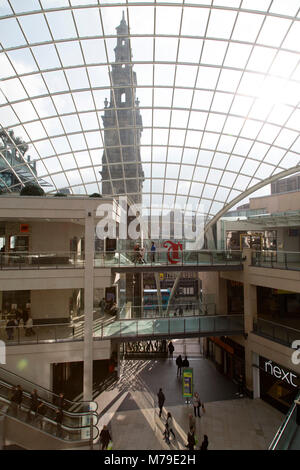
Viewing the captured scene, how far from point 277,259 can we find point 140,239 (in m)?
10.5

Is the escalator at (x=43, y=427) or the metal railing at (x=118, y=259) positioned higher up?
the metal railing at (x=118, y=259)

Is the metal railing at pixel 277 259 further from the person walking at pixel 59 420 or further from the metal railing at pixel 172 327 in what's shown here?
the person walking at pixel 59 420

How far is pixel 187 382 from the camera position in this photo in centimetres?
1880

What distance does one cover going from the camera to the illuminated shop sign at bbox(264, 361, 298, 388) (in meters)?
17.2

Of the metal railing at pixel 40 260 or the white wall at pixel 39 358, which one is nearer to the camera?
the white wall at pixel 39 358

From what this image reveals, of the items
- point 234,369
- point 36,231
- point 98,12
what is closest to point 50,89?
point 98,12

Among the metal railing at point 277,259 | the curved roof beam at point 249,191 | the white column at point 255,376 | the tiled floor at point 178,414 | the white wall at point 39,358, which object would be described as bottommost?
the tiled floor at point 178,414

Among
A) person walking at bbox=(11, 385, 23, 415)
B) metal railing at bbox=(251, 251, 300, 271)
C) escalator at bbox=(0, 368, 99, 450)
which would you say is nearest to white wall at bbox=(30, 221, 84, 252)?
escalator at bbox=(0, 368, 99, 450)

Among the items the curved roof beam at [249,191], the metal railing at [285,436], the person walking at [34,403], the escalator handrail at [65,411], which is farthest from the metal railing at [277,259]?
the person walking at [34,403]

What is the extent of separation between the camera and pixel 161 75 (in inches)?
968

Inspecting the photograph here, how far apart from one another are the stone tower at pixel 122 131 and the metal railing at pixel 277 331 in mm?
19976

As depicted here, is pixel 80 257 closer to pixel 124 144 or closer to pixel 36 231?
pixel 36 231

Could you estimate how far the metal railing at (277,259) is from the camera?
732 inches
